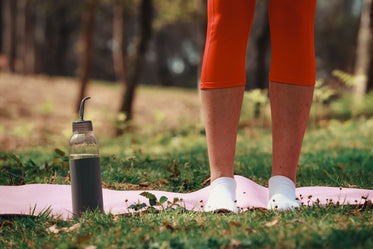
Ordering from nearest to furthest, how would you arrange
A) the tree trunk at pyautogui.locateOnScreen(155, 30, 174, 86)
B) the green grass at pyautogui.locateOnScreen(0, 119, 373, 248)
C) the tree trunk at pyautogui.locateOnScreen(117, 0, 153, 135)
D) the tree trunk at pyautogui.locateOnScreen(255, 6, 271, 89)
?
the green grass at pyautogui.locateOnScreen(0, 119, 373, 248) < the tree trunk at pyautogui.locateOnScreen(117, 0, 153, 135) < the tree trunk at pyautogui.locateOnScreen(255, 6, 271, 89) < the tree trunk at pyautogui.locateOnScreen(155, 30, 174, 86)

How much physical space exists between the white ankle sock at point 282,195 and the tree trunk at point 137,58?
578cm

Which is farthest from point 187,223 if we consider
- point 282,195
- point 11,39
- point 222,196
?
point 11,39

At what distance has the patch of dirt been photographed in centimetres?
866

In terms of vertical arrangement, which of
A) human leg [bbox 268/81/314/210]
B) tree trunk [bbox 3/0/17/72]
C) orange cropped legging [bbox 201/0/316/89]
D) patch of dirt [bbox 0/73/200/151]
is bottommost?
patch of dirt [bbox 0/73/200/151]

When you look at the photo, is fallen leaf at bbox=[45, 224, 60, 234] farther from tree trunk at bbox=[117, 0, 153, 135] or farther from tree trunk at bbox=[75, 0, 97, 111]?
tree trunk at bbox=[75, 0, 97, 111]

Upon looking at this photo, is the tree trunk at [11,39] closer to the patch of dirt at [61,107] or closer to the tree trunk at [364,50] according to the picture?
the patch of dirt at [61,107]

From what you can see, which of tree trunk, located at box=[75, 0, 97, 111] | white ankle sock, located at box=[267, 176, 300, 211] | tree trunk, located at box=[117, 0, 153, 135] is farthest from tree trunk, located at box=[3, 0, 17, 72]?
white ankle sock, located at box=[267, 176, 300, 211]

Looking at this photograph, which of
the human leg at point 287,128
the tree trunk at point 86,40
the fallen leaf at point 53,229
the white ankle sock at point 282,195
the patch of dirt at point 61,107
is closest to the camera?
the fallen leaf at point 53,229

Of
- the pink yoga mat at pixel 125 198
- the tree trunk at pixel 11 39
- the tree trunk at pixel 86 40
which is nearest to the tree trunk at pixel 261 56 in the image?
Answer: the tree trunk at pixel 86 40

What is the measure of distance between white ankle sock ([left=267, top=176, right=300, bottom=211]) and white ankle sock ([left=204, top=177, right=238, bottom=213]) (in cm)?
18

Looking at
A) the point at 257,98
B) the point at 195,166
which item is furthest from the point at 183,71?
the point at 195,166

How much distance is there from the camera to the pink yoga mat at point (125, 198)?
176 cm

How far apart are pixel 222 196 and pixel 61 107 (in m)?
10.9

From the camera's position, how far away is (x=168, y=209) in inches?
67.9
